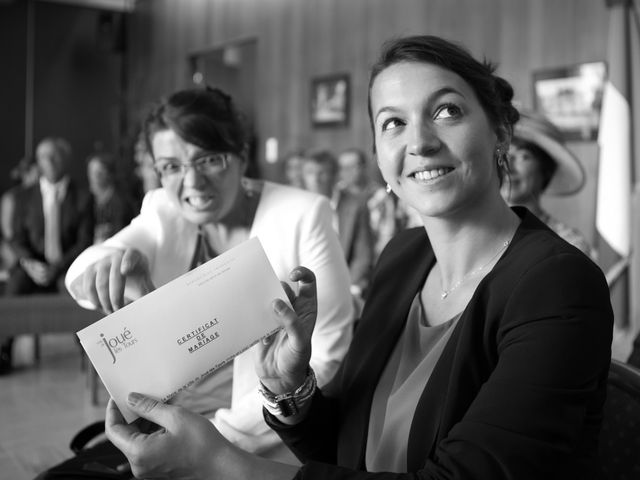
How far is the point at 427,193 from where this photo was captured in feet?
3.67

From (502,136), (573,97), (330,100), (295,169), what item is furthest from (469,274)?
(330,100)

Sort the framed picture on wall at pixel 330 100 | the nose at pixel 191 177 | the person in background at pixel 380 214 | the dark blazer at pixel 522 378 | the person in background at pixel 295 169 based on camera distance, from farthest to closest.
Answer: the framed picture on wall at pixel 330 100 → the person in background at pixel 295 169 → the person in background at pixel 380 214 → the nose at pixel 191 177 → the dark blazer at pixel 522 378

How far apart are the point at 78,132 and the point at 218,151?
376 inches

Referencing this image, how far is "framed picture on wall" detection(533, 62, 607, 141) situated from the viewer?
5.05 meters

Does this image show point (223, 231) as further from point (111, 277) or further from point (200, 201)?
point (111, 277)

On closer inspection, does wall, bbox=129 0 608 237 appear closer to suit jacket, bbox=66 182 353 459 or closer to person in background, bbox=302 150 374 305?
person in background, bbox=302 150 374 305

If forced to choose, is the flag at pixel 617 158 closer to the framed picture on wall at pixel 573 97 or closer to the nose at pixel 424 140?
the framed picture on wall at pixel 573 97

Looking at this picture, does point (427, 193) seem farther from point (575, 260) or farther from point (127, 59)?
point (127, 59)

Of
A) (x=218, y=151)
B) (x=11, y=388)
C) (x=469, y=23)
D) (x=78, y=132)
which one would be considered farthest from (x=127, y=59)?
(x=218, y=151)

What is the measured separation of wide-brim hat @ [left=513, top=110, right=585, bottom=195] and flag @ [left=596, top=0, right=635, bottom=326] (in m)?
1.94

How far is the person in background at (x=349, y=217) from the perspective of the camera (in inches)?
198

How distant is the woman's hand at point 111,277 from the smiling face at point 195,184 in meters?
0.32

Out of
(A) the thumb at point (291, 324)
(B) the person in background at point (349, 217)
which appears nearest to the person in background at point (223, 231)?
(A) the thumb at point (291, 324)

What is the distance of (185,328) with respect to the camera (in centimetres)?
98
